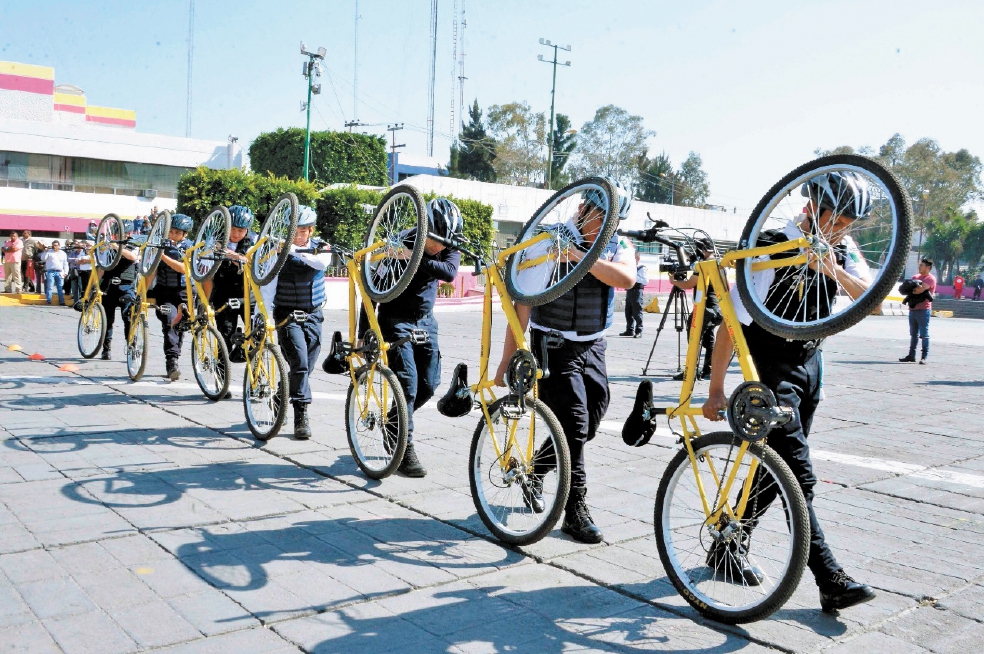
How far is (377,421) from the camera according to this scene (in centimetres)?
595

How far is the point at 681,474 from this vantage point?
3975 millimetres

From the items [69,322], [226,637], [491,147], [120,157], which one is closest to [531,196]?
[120,157]

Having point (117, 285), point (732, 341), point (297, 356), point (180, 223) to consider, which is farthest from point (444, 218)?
point (117, 285)

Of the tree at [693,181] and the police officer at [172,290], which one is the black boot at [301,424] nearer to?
the police officer at [172,290]

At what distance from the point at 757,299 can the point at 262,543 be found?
2796 millimetres

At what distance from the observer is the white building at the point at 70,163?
1813 inches

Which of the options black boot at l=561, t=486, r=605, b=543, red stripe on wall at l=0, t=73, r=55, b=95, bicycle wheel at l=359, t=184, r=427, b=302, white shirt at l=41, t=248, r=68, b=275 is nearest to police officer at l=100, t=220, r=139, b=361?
bicycle wheel at l=359, t=184, r=427, b=302

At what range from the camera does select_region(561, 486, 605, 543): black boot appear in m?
4.83

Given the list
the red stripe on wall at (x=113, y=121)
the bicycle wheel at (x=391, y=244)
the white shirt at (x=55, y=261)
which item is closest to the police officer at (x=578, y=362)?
the bicycle wheel at (x=391, y=244)

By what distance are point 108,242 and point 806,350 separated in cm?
936

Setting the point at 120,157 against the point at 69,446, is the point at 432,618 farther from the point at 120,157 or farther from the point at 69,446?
the point at 120,157

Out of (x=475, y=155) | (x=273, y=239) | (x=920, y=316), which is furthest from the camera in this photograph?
(x=475, y=155)

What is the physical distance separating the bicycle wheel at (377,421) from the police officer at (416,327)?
6.4 inches

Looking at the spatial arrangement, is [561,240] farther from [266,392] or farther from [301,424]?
[301,424]
